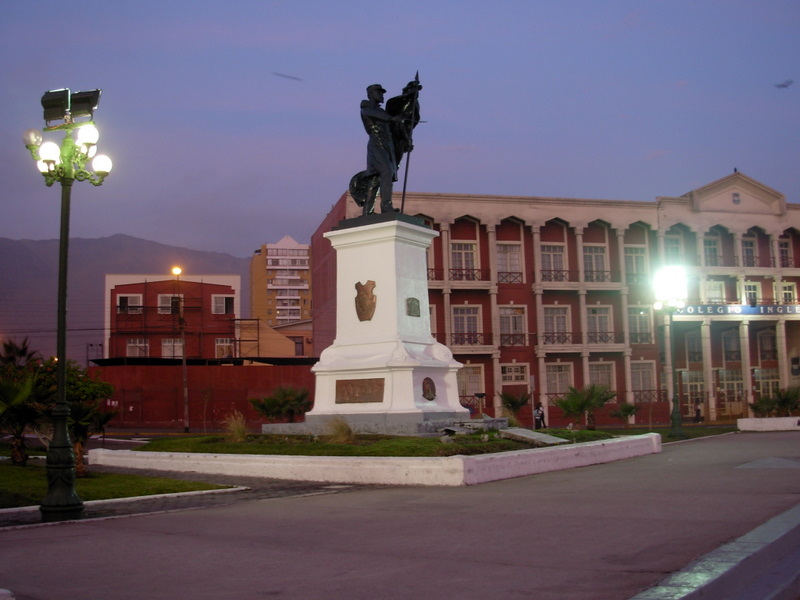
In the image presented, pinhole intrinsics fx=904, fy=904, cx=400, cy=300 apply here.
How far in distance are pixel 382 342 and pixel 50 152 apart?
26.9 ft

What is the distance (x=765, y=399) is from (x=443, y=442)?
2611 cm

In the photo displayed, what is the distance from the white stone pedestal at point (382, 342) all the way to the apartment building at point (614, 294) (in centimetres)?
3045

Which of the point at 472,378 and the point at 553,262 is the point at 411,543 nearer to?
the point at 472,378

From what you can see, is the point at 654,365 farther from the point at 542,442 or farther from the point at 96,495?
the point at 96,495

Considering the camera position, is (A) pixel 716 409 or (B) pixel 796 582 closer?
(B) pixel 796 582

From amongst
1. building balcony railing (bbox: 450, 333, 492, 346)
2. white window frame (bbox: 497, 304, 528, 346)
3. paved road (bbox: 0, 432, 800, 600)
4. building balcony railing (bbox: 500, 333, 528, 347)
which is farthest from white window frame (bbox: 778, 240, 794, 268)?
paved road (bbox: 0, 432, 800, 600)

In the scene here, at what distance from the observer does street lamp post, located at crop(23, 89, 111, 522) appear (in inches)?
436

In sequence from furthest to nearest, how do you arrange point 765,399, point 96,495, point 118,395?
point 118,395
point 765,399
point 96,495

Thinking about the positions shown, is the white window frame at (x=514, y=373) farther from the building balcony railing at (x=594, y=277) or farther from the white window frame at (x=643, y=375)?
the white window frame at (x=643, y=375)

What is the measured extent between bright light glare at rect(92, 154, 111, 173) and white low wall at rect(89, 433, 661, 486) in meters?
5.91

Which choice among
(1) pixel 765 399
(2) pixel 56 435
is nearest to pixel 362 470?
(2) pixel 56 435

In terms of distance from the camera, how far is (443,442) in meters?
15.6

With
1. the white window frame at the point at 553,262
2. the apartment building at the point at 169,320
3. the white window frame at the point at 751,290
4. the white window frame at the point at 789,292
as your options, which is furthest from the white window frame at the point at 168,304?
the white window frame at the point at 789,292

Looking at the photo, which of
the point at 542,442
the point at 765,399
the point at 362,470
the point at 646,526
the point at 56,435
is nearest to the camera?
the point at 646,526
